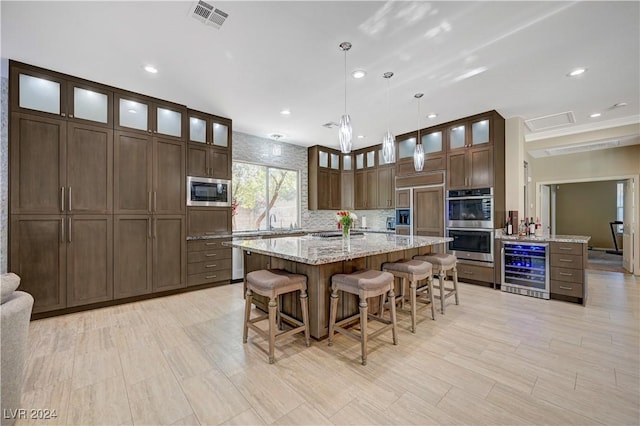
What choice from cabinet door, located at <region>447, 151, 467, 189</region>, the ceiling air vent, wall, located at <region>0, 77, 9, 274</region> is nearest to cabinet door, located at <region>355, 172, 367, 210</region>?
cabinet door, located at <region>447, 151, 467, 189</region>

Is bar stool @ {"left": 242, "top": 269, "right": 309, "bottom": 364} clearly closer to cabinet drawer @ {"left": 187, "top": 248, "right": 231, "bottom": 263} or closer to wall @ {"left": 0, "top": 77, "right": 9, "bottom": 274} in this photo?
cabinet drawer @ {"left": 187, "top": 248, "right": 231, "bottom": 263}

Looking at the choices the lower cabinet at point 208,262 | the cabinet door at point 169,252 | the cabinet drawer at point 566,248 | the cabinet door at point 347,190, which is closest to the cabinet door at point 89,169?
the cabinet door at point 169,252

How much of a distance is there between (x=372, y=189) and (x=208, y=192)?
12.1 feet

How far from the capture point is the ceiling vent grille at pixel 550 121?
4400 mm

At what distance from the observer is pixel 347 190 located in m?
6.89

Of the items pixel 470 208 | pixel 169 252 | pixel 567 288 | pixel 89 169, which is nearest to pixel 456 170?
pixel 470 208

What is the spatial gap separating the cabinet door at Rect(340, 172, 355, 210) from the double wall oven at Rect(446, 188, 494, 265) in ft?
8.41

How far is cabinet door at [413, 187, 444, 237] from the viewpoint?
4.85 meters

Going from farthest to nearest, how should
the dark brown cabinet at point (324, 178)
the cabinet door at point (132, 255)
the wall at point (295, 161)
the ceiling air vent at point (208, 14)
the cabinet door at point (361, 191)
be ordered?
the cabinet door at point (361, 191) → the dark brown cabinet at point (324, 178) → the wall at point (295, 161) → the cabinet door at point (132, 255) → the ceiling air vent at point (208, 14)

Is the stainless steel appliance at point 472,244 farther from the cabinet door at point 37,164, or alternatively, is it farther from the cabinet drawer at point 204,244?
the cabinet door at point 37,164

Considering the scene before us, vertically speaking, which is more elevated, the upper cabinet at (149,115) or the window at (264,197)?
the upper cabinet at (149,115)

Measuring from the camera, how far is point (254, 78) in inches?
127

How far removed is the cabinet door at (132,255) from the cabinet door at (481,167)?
16.5ft

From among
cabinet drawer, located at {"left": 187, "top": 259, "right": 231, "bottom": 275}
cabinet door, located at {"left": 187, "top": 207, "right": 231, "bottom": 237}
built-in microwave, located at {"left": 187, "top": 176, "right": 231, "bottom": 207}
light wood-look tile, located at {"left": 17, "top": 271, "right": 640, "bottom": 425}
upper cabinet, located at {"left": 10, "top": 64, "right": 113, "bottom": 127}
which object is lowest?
light wood-look tile, located at {"left": 17, "top": 271, "right": 640, "bottom": 425}
